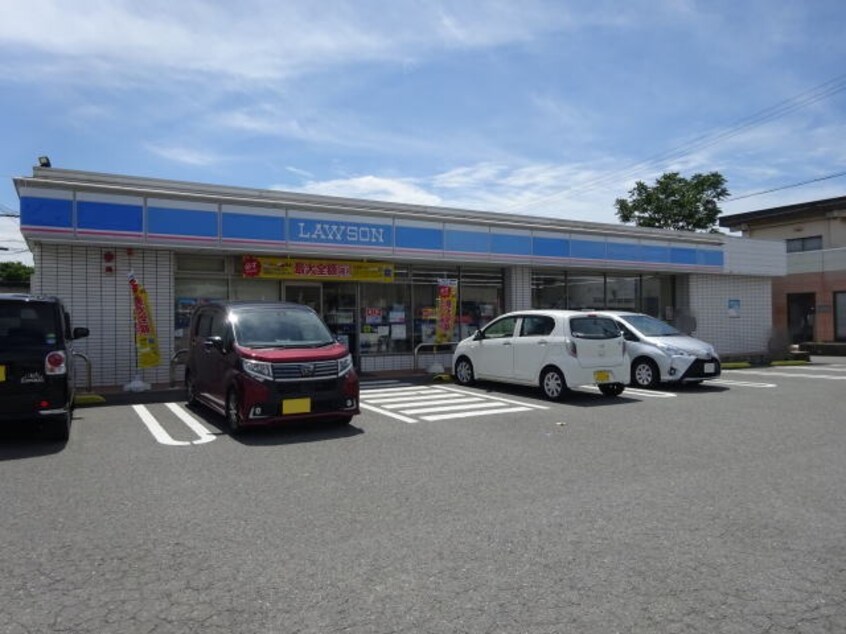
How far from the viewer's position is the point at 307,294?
50.0 ft

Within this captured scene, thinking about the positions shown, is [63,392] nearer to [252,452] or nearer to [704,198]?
[252,452]

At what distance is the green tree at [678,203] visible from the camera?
3922cm

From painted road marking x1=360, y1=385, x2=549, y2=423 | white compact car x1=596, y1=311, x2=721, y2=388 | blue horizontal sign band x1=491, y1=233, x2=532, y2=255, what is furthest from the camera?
blue horizontal sign band x1=491, y1=233, x2=532, y2=255

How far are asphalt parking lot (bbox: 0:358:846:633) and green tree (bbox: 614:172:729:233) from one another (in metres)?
33.3

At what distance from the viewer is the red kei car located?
310 inches

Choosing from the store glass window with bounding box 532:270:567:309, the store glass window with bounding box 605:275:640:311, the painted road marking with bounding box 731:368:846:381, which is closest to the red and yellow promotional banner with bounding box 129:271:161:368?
the store glass window with bounding box 532:270:567:309

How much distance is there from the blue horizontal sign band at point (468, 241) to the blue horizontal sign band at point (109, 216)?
23.2 feet

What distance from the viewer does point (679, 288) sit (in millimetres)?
20984

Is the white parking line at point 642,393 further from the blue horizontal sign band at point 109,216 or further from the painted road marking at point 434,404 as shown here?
the blue horizontal sign band at point 109,216

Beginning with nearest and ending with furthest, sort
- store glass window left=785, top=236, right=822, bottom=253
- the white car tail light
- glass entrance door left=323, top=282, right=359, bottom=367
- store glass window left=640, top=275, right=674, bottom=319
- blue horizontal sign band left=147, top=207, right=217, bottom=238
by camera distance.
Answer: the white car tail light, blue horizontal sign band left=147, top=207, right=217, bottom=238, glass entrance door left=323, top=282, right=359, bottom=367, store glass window left=640, top=275, right=674, bottom=319, store glass window left=785, top=236, right=822, bottom=253

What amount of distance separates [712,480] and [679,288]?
16.4 metres

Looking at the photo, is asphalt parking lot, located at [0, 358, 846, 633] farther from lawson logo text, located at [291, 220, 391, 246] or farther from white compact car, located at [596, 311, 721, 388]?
lawson logo text, located at [291, 220, 391, 246]

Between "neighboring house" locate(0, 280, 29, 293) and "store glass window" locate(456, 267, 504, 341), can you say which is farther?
"neighboring house" locate(0, 280, 29, 293)

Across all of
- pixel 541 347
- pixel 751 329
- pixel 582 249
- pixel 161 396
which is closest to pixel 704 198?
pixel 751 329
